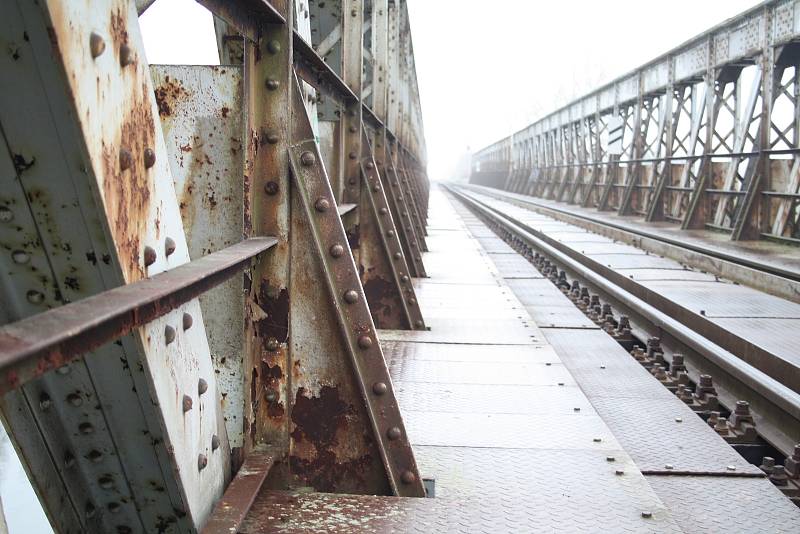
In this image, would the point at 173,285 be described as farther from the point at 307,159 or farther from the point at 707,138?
the point at 707,138

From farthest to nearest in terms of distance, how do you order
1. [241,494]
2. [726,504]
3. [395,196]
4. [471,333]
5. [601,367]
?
1. [395,196]
2. [471,333]
3. [601,367]
4. [726,504]
5. [241,494]

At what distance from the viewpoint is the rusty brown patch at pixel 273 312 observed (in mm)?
2711

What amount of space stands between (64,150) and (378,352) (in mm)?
1566

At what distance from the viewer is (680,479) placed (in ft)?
10.9

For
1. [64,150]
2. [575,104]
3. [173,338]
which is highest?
[575,104]

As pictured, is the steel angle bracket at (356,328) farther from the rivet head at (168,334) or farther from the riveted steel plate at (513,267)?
the riveted steel plate at (513,267)

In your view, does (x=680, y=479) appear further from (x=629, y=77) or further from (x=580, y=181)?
(x=580, y=181)

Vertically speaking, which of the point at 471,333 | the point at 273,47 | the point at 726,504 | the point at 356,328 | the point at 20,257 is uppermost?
the point at 273,47

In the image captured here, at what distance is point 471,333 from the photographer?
18.7ft

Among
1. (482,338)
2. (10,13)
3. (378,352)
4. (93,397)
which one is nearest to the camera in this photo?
(10,13)

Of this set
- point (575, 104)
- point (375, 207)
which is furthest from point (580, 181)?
point (375, 207)

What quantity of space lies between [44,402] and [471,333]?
4.21 meters

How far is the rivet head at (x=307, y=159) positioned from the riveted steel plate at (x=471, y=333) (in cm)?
291

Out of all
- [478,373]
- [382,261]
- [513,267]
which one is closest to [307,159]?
[478,373]
